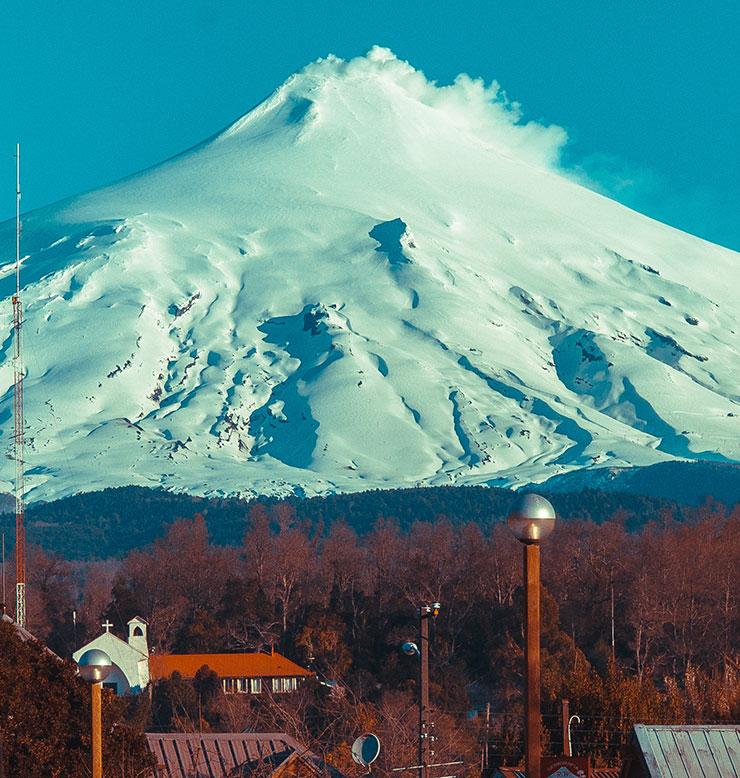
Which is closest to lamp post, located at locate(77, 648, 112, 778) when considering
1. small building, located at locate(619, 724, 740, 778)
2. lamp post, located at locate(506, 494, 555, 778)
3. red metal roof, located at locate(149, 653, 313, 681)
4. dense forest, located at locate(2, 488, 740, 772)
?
lamp post, located at locate(506, 494, 555, 778)

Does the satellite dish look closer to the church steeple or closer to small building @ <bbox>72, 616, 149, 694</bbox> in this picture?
small building @ <bbox>72, 616, 149, 694</bbox>

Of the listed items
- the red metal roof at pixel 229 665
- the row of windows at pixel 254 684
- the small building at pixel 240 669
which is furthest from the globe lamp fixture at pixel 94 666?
the red metal roof at pixel 229 665

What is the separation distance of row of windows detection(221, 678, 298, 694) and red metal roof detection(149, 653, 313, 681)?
281 millimetres

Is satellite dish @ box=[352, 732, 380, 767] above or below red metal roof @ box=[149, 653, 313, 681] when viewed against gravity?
below

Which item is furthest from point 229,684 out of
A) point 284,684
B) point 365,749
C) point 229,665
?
point 365,749

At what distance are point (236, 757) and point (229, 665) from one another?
49832 millimetres

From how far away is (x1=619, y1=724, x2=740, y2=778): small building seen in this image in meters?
20.7

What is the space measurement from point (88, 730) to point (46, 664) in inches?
79.4

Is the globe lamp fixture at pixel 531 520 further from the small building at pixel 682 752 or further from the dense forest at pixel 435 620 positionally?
the dense forest at pixel 435 620

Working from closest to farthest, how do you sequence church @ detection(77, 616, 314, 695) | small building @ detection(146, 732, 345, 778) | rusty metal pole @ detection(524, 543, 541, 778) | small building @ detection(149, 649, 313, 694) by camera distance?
rusty metal pole @ detection(524, 543, 541, 778) → small building @ detection(146, 732, 345, 778) → church @ detection(77, 616, 314, 695) → small building @ detection(149, 649, 313, 694)

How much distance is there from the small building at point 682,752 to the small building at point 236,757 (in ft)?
42.6

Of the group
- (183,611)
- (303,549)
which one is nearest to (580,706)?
(183,611)

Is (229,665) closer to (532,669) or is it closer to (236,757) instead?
(236,757)

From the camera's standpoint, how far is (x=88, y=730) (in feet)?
98.6
